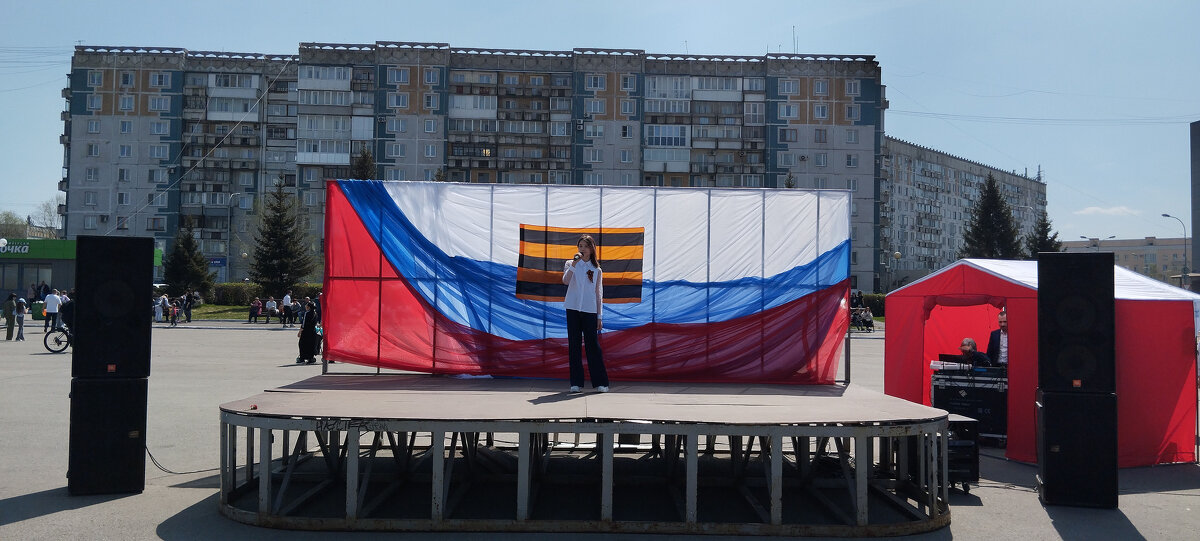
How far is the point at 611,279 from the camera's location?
10.4 m

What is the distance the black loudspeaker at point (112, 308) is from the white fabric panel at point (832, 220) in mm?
7471

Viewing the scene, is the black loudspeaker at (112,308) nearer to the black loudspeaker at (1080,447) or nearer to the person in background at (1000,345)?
the black loudspeaker at (1080,447)

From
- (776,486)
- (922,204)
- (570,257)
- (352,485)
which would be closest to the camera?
(352,485)

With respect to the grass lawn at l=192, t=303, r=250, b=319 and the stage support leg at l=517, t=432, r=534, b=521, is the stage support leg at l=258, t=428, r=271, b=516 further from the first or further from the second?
the grass lawn at l=192, t=303, r=250, b=319

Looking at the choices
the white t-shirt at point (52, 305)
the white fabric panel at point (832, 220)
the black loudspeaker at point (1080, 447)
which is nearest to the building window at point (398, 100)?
the white t-shirt at point (52, 305)

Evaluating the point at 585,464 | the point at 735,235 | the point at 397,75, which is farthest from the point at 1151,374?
the point at 397,75

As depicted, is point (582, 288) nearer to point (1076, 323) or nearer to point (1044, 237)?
point (1076, 323)

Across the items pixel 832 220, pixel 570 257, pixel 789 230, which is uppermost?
pixel 832 220

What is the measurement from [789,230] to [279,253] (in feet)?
156

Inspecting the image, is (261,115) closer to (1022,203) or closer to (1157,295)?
(1157,295)

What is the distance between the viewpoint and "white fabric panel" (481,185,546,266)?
10508 millimetres

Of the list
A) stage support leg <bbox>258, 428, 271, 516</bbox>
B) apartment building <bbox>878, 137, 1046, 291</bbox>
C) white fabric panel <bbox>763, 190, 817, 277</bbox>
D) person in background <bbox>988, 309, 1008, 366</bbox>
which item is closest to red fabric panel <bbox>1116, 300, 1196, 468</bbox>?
person in background <bbox>988, 309, 1008, 366</bbox>

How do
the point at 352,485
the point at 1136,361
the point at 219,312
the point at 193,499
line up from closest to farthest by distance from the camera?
the point at 352,485 < the point at 193,499 < the point at 1136,361 < the point at 219,312

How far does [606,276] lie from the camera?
Answer: 10.4 meters
